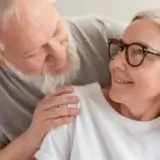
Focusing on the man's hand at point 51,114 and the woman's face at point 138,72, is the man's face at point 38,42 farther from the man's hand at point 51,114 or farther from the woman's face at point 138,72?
the woman's face at point 138,72

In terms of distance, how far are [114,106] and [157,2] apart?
925mm

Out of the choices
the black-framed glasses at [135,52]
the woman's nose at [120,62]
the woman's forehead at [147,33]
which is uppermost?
the woman's forehead at [147,33]

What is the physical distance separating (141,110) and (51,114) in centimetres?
26

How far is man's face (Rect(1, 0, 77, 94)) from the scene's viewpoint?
1.40 meters

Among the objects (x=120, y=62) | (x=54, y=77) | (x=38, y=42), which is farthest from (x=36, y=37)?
(x=120, y=62)

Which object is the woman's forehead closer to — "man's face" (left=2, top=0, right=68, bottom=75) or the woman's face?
the woman's face

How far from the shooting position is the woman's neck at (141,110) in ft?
4.47

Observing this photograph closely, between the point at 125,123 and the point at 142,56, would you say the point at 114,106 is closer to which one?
the point at 125,123

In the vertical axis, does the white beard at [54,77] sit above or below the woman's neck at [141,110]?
above

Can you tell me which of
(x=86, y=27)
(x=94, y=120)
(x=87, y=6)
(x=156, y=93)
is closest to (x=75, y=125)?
(x=94, y=120)

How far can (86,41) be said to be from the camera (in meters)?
1.62

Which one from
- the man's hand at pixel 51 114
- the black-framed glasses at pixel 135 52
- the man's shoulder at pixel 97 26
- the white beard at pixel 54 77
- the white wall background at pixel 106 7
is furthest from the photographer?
the white wall background at pixel 106 7

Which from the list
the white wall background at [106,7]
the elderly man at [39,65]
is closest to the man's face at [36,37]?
the elderly man at [39,65]

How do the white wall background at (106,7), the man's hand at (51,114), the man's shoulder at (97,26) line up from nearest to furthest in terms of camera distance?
the man's hand at (51,114) < the man's shoulder at (97,26) < the white wall background at (106,7)
